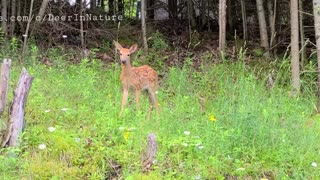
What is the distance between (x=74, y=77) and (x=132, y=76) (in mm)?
1158

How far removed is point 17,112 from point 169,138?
1428 millimetres

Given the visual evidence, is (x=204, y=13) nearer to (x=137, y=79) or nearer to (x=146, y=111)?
(x=137, y=79)

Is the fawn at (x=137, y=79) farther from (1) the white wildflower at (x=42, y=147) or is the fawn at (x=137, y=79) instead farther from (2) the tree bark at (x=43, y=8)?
(2) the tree bark at (x=43, y=8)

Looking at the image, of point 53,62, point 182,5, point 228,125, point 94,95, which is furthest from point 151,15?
point 228,125

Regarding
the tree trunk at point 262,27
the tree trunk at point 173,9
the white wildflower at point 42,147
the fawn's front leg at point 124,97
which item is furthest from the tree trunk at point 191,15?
the white wildflower at point 42,147

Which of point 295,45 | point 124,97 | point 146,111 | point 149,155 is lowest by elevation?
point 149,155

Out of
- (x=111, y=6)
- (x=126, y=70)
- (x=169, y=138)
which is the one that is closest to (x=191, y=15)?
(x=111, y=6)

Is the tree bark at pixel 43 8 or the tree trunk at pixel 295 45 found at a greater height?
the tree bark at pixel 43 8

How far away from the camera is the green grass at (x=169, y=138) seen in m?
4.40

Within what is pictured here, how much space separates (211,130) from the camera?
4988 mm

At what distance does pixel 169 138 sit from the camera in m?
4.87

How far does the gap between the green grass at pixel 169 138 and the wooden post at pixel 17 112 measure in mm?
122

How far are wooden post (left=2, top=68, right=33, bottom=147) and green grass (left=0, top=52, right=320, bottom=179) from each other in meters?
0.12

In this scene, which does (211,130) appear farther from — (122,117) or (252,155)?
(122,117)
